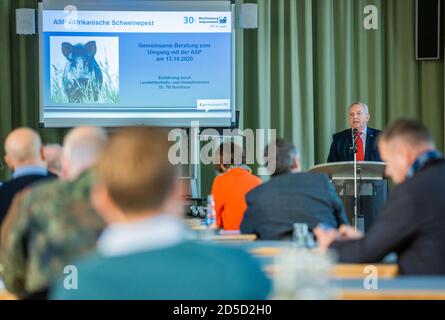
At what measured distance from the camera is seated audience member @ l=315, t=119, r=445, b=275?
3.02 meters

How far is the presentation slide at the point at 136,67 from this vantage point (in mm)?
8453

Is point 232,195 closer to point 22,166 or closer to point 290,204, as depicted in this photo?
point 290,204

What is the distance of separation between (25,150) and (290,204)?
4.80 feet

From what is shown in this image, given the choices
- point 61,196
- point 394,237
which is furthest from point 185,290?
point 394,237

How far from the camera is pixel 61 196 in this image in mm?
2660

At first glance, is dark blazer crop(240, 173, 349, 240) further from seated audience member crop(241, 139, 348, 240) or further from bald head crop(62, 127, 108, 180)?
bald head crop(62, 127, 108, 180)

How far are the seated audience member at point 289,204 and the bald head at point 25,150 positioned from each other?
49.5 inches

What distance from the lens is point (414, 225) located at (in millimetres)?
3029

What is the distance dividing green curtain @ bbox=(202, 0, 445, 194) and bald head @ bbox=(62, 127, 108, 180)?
5853 millimetres

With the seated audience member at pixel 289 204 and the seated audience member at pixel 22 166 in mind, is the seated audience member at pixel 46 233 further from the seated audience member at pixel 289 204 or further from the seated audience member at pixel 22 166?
the seated audience member at pixel 289 204

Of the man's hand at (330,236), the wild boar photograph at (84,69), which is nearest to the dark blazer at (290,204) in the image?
the man's hand at (330,236)

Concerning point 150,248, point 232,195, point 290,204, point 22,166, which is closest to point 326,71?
point 232,195

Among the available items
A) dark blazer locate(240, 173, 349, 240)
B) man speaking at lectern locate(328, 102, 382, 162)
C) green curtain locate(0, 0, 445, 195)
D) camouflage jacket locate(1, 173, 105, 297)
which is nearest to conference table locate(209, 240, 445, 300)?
camouflage jacket locate(1, 173, 105, 297)

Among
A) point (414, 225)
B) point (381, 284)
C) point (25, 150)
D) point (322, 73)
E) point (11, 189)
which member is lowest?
point (381, 284)
